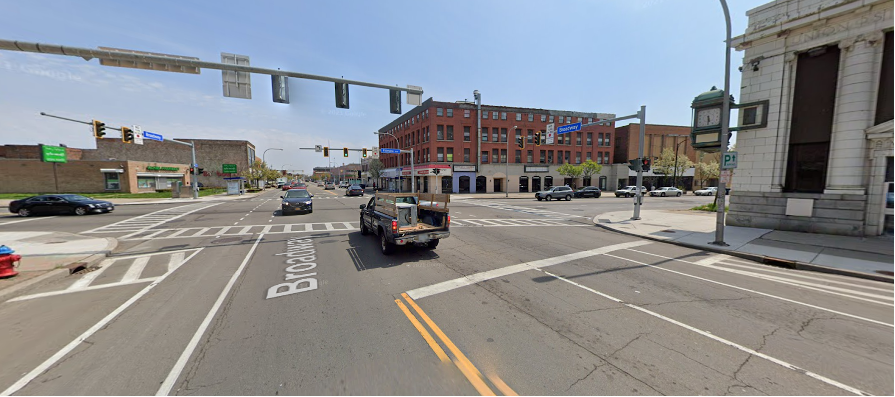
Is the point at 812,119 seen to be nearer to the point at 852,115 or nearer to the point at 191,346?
the point at 852,115

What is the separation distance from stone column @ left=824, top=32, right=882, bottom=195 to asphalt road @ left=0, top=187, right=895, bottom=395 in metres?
2.87

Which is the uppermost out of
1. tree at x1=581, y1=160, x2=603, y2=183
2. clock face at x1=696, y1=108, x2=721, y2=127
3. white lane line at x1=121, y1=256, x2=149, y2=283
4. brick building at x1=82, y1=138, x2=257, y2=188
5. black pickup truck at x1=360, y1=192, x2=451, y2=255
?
brick building at x1=82, y1=138, x2=257, y2=188

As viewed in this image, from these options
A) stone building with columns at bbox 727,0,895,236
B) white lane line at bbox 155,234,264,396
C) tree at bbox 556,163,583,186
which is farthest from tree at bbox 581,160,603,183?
white lane line at bbox 155,234,264,396

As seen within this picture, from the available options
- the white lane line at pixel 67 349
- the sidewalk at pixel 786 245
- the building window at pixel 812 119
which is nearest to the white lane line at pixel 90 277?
the white lane line at pixel 67 349

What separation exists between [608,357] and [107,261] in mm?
12225

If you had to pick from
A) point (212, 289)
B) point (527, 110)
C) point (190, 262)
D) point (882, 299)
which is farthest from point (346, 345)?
point (527, 110)

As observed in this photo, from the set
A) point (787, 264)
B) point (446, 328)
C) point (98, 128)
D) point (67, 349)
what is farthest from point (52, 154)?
point (787, 264)

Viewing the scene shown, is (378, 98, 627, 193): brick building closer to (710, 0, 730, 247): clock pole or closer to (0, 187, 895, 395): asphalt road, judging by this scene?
(710, 0, 730, 247): clock pole

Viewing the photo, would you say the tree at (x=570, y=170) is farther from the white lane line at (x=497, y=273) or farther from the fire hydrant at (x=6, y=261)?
the fire hydrant at (x=6, y=261)

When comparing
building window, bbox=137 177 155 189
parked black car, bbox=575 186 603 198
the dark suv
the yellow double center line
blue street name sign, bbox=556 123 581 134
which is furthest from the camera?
building window, bbox=137 177 155 189

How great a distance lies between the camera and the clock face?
10.9 m

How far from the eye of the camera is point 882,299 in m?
2.54

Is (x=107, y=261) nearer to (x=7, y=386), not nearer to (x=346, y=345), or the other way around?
(x=7, y=386)

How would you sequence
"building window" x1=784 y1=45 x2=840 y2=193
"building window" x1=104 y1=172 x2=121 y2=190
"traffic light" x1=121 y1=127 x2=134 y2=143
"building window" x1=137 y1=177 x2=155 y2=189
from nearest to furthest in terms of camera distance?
"building window" x1=784 y1=45 x2=840 y2=193
"traffic light" x1=121 y1=127 x2=134 y2=143
"building window" x1=104 y1=172 x2=121 y2=190
"building window" x1=137 y1=177 x2=155 y2=189
